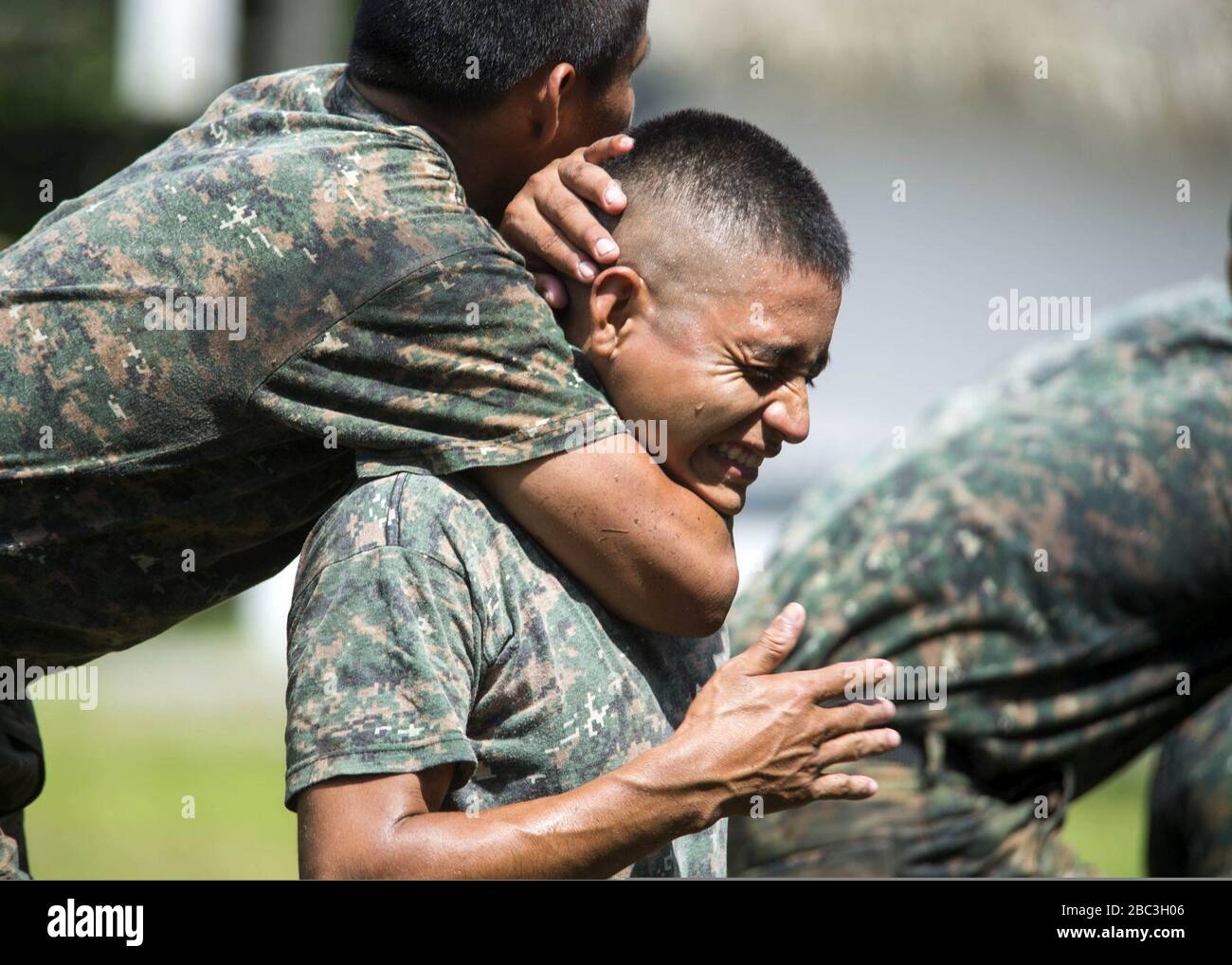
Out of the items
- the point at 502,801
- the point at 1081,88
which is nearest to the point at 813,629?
the point at 502,801

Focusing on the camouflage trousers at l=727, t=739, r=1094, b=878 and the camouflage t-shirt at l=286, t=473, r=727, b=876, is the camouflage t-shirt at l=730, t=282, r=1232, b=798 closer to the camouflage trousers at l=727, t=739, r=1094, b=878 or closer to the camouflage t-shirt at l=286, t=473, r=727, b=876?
the camouflage trousers at l=727, t=739, r=1094, b=878

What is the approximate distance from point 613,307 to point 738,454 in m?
0.34

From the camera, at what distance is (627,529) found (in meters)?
2.69

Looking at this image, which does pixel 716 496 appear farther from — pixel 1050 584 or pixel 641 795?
pixel 1050 584

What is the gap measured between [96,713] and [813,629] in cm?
658

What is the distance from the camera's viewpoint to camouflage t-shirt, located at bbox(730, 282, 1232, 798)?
555 centimetres

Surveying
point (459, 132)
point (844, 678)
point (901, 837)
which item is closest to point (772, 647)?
point (844, 678)

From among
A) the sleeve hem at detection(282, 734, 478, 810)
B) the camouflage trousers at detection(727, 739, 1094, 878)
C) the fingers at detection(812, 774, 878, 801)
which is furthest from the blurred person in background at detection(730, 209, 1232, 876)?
the sleeve hem at detection(282, 734, 478, 810)

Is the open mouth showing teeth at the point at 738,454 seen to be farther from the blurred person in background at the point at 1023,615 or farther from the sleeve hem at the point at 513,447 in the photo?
the blurred person in background at the point at 1023,615

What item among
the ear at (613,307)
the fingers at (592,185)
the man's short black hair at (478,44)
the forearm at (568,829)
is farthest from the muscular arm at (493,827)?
the man's short black hair at (478,44)

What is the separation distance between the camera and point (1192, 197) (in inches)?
509

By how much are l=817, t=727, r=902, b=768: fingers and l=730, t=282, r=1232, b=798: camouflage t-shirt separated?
271cm

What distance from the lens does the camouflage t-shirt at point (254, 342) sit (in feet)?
8.71

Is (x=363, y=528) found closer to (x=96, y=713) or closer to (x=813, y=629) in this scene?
(x=813, y=629)
